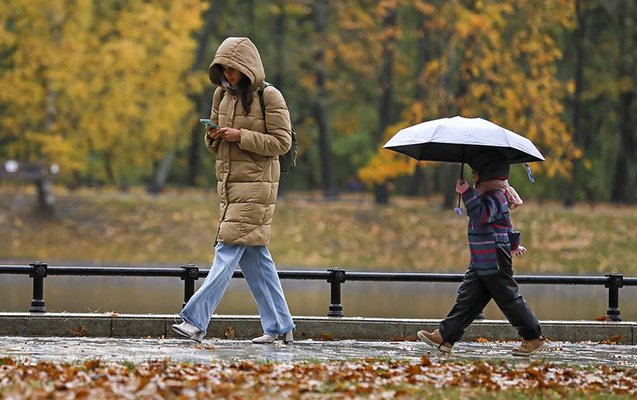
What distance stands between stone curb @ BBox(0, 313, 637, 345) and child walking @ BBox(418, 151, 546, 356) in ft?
4.57

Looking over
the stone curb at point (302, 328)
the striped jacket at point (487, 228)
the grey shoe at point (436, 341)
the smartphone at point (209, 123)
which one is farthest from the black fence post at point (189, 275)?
the striped jacket at point (487, 228)

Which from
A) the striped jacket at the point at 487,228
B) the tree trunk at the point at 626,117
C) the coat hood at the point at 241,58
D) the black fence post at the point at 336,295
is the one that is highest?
the tree trunk at the point at 626,117

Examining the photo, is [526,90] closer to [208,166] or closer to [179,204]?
[179,204]

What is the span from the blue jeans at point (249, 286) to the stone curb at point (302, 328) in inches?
32.5

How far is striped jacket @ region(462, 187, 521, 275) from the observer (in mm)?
11922

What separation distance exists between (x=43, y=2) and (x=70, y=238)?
6.34m

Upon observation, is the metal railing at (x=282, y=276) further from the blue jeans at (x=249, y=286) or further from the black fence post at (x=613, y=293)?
the blue jeans at (x=249, y=286)

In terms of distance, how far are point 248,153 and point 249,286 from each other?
3.59 feet

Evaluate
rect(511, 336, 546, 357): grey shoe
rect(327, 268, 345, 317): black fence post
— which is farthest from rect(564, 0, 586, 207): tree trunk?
rect(511, 336, 546, 357): grey shoe

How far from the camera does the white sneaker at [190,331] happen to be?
39.4ft

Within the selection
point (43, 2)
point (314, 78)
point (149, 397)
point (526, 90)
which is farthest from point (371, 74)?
point (149, 397)

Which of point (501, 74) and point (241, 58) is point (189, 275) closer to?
point (241, 58)

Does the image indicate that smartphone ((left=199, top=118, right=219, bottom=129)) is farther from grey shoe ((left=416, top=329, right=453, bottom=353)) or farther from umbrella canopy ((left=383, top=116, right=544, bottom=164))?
grey shoe ((left=416, top=329, right=453, bottom=353))

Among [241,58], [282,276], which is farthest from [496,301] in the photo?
[241,58]
